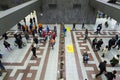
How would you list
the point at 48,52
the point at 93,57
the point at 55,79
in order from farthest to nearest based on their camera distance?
the point at 48,52 < the point at 93,57 < the point at 55,79

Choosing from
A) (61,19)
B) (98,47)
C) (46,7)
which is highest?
(46,7)

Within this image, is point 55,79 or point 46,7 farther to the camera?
point 46,7

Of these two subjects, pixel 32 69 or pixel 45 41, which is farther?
pixel 45 41

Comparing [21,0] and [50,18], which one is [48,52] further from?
[21,0]

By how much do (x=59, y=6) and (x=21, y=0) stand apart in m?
5.84

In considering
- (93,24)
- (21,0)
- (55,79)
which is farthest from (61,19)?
(55,79)

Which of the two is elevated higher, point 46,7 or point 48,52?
point 46,7

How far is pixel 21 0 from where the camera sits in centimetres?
1819

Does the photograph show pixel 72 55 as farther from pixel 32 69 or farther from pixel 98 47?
pixel 32 69

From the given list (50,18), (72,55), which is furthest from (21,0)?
(72,55)

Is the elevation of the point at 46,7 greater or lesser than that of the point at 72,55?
greater

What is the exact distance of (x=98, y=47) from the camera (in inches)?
455

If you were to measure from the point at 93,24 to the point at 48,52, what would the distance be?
1111 cm

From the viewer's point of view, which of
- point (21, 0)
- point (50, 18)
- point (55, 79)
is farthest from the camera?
point (50, 18)
